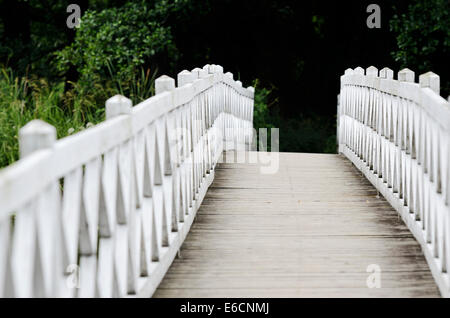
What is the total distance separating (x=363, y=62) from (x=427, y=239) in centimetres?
2270

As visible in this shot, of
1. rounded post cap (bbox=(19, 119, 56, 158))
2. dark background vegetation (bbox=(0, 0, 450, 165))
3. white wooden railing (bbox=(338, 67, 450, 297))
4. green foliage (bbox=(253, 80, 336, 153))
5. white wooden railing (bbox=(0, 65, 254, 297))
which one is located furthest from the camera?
green foliage (bbox=(253, 80, 336, 153))

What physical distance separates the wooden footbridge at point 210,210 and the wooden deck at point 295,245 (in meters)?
0.02

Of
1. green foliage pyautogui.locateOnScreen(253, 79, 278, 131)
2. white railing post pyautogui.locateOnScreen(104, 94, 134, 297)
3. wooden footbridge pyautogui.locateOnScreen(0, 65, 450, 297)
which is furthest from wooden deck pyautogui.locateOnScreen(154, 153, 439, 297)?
green foliage pyautogui.locateOnScreen(253, 79, 278, 131)

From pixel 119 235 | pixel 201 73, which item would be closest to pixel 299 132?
pixel 201 73

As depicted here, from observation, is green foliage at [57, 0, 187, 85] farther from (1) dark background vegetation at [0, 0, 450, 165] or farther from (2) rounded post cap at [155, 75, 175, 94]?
(2) rounded post cap at [155, 75, 175, 94]

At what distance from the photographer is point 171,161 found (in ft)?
19.5

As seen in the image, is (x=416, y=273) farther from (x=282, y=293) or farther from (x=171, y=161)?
(x=171, y=161)

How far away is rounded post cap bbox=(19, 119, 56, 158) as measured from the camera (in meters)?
2.98

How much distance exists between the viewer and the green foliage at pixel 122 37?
18562mm

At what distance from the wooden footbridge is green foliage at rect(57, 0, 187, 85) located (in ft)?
29.0

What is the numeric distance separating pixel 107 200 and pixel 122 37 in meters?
15.3

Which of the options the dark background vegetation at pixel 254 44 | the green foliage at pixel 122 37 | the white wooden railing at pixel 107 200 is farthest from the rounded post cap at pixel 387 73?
the green foliage at pixel 122 37

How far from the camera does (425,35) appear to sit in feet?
60.1
